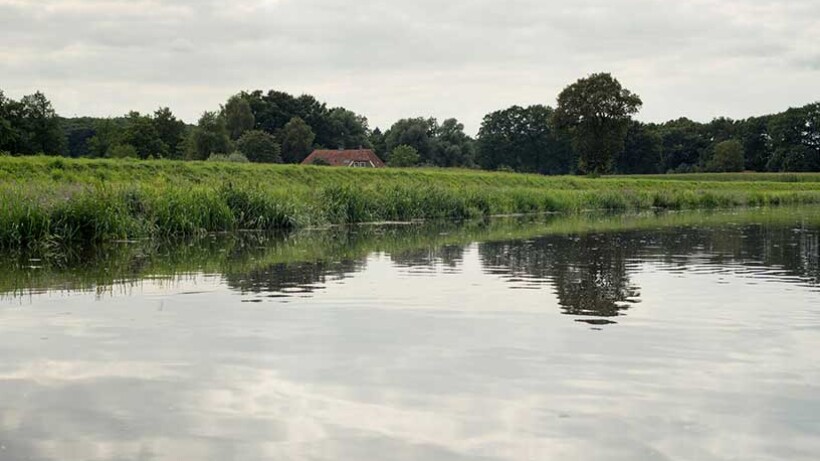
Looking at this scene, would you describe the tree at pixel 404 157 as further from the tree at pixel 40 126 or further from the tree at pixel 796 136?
the tree at pixel 796 136

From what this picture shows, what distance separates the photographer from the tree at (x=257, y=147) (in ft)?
348

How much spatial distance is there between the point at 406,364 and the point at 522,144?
436 ft

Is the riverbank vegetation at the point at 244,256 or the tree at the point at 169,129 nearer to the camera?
the riverbank vegetation at the point at 244,256

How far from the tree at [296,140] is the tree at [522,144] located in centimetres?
3046

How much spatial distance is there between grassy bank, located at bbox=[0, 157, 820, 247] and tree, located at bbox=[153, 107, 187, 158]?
206 ft

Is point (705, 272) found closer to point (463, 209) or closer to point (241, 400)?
point (241, 400)

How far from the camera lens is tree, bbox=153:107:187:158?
356 feet

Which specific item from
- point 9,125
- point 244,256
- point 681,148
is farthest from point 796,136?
point 244,256

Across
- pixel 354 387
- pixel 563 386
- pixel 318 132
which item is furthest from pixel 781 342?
pixel 318 132

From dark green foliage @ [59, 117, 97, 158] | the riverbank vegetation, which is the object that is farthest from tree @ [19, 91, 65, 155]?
the riverbank vegetation

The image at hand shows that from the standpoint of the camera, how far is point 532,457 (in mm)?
4516

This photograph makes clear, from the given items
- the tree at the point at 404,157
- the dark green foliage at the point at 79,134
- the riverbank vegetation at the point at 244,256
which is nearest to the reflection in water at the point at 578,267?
the riverbank vegetation at the point at 244,256

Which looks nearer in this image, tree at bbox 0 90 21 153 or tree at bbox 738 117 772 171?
tree at bbox 0 90 21 153

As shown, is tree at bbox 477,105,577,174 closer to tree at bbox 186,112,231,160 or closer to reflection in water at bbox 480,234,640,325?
tree at bbox 186,112,231,160
